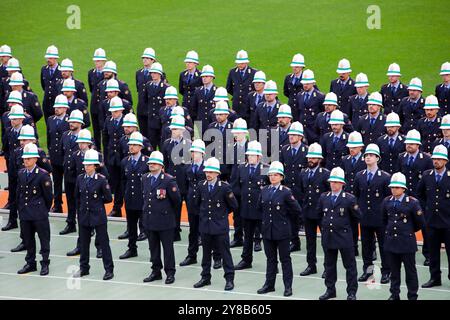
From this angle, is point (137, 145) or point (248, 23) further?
point (248, 23)

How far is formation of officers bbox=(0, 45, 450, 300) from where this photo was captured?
19.8 metres

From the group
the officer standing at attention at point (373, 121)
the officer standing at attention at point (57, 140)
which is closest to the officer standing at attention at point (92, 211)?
the officer standing at attention at point (57, 140)

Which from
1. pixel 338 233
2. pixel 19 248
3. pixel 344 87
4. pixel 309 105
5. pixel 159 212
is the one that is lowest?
pixel 19 248

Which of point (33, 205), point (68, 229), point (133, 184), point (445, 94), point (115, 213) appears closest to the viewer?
point (33, 205)

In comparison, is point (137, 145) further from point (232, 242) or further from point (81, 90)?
point (81, 90)

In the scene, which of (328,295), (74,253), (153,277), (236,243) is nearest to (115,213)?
(74,253)

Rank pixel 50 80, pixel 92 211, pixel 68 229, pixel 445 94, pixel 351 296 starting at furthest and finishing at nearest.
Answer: pixel 50 80, pixel 445 94, pixel 68 229, pixel 92 211, pixel 351 296

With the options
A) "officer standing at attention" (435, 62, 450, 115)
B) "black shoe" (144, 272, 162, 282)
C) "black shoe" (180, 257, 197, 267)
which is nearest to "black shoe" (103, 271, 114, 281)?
"black shoe" (144, 272, 162, 282)

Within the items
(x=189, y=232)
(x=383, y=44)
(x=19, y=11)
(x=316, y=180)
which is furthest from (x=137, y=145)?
(x=19, y=11)

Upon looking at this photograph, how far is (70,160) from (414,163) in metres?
6.10

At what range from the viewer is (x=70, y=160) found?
22.9 metres

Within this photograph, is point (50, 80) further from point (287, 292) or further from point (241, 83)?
point (287, 292)

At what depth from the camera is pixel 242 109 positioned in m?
25.7
